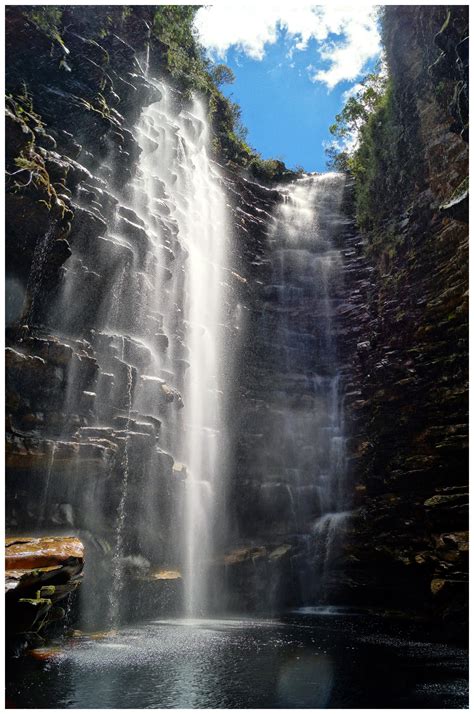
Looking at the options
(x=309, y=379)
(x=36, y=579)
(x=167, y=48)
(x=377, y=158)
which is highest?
(x=167, y=48)

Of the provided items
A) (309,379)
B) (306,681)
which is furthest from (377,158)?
(306,681)

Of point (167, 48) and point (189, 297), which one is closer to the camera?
point (189, 297)

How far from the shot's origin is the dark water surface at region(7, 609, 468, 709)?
22.0ft

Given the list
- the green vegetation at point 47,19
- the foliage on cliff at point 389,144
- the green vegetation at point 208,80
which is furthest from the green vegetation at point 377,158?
the green vegetation at point 47,19

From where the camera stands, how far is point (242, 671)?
8062 mm

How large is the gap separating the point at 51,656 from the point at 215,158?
25.8m

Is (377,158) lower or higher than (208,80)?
lower

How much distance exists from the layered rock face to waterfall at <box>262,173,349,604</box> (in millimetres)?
1128

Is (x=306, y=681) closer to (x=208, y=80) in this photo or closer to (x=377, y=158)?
(x=377, y=158)

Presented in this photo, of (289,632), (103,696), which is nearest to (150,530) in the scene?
(289,632)

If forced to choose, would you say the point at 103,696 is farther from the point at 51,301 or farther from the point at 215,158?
the point at 215,158

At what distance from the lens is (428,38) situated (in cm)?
1966

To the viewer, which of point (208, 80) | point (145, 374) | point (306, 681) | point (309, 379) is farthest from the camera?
point (208, 80)

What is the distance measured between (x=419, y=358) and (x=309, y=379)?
5729mm
